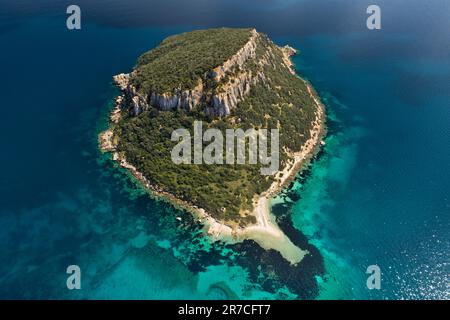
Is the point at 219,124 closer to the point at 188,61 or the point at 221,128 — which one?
the point at 221,128

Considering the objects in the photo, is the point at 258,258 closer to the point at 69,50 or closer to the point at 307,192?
the point at 307,192

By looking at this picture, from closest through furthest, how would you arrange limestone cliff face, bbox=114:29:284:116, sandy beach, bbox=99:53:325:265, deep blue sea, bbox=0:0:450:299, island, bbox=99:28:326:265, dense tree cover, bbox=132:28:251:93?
deep blue sea, bbox=0:0:450:299 → sandy beach, bbox=99:53:325:265 → island, bbox=99:28:326:265 → limestone cliff face, bbox=114:29:284:116 → dense tree cover, bbox=132:28:251:93

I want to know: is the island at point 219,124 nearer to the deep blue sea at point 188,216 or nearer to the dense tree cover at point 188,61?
the dense tree cover at point 188,61

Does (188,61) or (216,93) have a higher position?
(188,61)

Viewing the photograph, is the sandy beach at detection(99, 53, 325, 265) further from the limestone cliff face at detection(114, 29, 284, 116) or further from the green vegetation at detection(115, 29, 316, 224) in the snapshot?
the limestone cliff face at detection(114, 29, 284, 116)

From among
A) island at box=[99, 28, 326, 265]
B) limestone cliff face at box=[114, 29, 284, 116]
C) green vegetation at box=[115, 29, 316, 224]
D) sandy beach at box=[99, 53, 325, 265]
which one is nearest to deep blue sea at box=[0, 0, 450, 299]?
sandy beach at box=[99, 53, 325, 265]

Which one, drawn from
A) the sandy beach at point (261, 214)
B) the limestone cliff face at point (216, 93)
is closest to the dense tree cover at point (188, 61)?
the limestone cliff face at point (216, 93)

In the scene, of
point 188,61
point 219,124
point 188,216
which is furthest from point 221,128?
point 188,216
